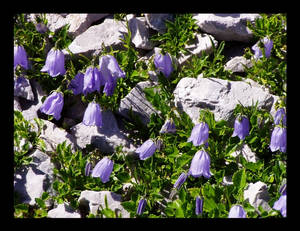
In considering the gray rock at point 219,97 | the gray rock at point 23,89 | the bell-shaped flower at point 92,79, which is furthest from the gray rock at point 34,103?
the gray rock at point 219,97

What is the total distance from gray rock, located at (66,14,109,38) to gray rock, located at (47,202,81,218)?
7.70 feet

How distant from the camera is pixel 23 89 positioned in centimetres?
586

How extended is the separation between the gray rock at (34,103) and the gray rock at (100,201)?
4.41 feet

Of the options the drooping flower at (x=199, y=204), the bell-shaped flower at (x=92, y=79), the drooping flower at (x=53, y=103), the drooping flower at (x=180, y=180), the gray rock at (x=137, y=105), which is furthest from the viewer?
the gray rock at (x=137, y=105)

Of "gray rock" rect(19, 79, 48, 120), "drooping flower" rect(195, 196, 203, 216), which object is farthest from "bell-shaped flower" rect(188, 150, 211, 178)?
"gray rock" rect(19, 79, 48, 120)

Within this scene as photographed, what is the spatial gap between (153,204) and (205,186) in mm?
584

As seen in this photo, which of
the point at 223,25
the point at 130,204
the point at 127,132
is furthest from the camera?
the point at 223,25

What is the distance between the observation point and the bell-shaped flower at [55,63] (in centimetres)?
542

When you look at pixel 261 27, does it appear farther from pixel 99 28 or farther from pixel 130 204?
pixel 130 204

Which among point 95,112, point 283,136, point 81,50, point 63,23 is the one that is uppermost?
point 63,23

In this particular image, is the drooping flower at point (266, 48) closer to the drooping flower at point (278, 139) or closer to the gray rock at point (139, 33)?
the drooping flower at point (278, 139)

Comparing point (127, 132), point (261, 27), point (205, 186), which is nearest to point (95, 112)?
point (127, 132)

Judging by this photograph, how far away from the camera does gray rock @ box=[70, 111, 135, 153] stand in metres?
5.57

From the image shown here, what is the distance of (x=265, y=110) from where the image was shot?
5.47m
